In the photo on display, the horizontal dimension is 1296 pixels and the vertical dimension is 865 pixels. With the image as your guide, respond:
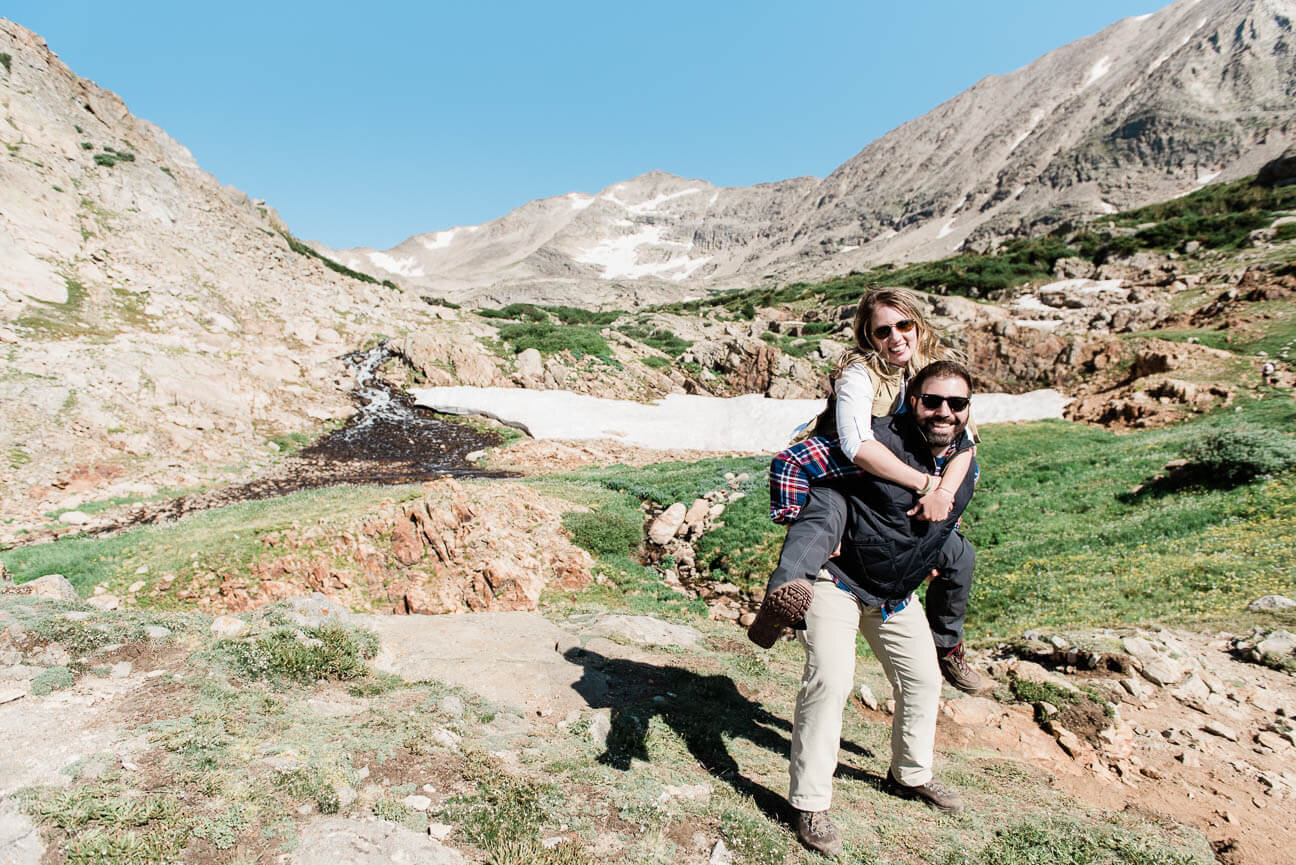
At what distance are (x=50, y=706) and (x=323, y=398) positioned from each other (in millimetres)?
27227

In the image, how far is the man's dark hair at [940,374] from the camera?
3611 millimetres

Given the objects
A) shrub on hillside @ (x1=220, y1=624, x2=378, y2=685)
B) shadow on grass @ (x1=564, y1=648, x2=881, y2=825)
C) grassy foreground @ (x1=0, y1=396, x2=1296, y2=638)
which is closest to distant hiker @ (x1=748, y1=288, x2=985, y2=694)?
shadow on grass @ (x1=564, y1=648, x2=881, y2=825)

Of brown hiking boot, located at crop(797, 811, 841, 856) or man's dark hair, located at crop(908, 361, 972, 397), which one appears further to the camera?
man's dark hair, located at crop(908, 361, 972, 397)

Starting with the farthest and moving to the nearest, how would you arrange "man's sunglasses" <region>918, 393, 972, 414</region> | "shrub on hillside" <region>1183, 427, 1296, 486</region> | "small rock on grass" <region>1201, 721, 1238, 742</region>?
"shrub on hillside" <region>1183, 427, 1296, 486</region>
"small rock on grass" <region>1201, 721, 1238, 742</region>
"man's sunglasses" <region>918, 393, 972, 414</region>

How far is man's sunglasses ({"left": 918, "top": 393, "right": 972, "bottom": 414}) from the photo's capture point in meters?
3.60

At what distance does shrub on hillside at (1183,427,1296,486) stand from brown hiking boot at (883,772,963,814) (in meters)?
10.7

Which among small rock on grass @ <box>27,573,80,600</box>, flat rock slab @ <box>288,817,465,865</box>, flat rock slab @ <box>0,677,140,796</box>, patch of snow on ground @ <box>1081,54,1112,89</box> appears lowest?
flat rock slab @ <box>288,817,465,865</box>

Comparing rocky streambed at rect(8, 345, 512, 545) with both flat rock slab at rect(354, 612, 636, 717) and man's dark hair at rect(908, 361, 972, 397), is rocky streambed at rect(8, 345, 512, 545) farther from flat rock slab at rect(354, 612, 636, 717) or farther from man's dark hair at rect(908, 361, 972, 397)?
man's dark hair at rect(908, 361, 972, 397)

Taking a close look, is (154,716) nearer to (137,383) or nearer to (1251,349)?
(137,383)

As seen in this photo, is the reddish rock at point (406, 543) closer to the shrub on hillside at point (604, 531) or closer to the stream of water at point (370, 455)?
the shrub on hillside at point (604, 531)

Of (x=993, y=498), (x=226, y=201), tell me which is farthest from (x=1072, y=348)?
(x=226, y=201)

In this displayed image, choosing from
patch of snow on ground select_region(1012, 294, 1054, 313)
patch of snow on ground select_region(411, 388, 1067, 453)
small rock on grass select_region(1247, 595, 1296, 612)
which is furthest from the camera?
patch of snow on ground select_region(1012, 294, 1054, 313)

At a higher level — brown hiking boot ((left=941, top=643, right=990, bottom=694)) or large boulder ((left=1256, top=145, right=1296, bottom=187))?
large boulder ((left=1256, top=145, right=1296, bottom=187))

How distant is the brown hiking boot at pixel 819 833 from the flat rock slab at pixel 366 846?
6.60ft
